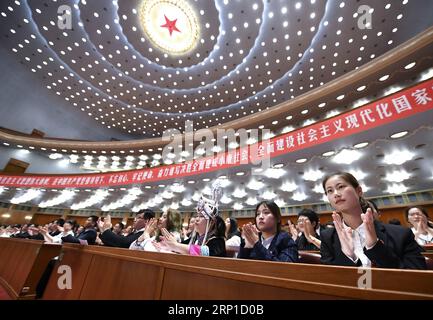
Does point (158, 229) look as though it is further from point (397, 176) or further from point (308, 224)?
point (397, 176)

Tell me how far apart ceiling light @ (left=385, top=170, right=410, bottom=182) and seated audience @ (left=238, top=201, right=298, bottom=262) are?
6891mm

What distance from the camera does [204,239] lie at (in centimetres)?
192

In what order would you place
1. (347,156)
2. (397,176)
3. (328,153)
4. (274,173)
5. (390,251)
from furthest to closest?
(274,173), (397,176), (347,156), (328,153), (390,251)

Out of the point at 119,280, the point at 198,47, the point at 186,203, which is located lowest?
the point at 119,280

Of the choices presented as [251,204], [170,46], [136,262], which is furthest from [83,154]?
[136,262]

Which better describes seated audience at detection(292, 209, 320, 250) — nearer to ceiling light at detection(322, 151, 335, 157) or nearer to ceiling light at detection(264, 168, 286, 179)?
ceiling light at detection(322, 151, 335, 157)

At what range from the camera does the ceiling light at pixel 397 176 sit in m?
6.25

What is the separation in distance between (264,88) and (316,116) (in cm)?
381

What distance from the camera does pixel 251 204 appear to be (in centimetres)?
1015

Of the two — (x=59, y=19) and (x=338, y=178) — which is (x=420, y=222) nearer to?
(x=338, y=178)

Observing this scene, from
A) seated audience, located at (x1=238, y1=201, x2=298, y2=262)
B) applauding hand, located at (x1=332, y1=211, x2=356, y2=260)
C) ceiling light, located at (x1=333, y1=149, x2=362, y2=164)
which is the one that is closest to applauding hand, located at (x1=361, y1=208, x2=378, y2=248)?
applauding hand, located at (x1=332, y1=211, x2=356, y2=260)

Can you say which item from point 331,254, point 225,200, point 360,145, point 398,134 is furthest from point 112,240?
point 225,200

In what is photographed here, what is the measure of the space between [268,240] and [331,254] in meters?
0.52

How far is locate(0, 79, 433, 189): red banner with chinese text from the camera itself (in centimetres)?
365
